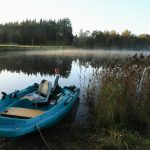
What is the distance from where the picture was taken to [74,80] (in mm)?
18234

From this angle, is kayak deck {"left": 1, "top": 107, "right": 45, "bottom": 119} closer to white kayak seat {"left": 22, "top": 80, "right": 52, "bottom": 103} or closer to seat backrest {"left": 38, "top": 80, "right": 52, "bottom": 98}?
white kayak seat {"left": 22, "top": 80, "right": 52, "bottom": 103}

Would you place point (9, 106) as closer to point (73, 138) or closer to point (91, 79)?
point (73, 138)

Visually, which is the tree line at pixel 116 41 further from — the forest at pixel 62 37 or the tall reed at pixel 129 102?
the tall reed at pixel 129 102

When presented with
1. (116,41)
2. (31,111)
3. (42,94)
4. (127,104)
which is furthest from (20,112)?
(116,41)

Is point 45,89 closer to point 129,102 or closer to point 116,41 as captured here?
point 129,102

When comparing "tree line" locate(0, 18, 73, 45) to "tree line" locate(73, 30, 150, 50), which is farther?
"tree line" locate(0, 18, 73, 45)

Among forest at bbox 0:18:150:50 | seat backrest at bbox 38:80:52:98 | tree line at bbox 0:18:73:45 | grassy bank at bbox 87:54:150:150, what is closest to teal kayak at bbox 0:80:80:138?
seat backrest at bbox 38:80:52:98

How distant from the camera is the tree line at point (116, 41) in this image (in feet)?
248

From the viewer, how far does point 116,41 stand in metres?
80.5

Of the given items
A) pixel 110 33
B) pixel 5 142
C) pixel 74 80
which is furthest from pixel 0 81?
pixel 110 33

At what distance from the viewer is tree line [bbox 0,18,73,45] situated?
78375 mm

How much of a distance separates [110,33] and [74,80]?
230ft

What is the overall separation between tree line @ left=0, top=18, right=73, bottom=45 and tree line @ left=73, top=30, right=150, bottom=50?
1403 centimetres

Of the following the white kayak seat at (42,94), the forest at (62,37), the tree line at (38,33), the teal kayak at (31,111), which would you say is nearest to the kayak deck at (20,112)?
the teal kayak at (31,111)
